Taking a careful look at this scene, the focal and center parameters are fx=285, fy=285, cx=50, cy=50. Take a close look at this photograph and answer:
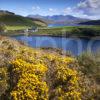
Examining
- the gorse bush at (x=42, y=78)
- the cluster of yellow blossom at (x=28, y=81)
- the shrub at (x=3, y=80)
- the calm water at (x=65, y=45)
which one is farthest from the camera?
the calm water at (x=65, y=45)

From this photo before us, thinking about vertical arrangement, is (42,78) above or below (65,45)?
above

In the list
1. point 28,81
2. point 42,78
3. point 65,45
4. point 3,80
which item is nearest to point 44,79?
point 42,78

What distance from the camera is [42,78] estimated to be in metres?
10.8

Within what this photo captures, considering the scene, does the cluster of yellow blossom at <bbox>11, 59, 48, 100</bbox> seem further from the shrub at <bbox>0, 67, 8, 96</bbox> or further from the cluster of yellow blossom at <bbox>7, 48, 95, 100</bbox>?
the shrub at <bbox>0, 67, 8, 96</bbox>

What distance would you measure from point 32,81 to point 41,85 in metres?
0.38

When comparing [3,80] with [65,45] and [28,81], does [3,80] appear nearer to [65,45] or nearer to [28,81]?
[28,81]

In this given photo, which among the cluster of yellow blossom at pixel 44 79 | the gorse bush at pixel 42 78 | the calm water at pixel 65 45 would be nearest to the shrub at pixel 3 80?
the gorse bush at pixel 42 78

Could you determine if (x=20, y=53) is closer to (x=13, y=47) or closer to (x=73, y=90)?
(x=13, y=47)

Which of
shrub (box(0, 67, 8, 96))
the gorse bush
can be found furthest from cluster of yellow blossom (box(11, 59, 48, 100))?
shrub (box(0, 67, 8, 96))

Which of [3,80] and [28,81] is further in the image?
[3,80]

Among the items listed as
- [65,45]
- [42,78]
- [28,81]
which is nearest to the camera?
[28,81]

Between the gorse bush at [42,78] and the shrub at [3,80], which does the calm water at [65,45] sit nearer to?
the gorse bush at [42,78]

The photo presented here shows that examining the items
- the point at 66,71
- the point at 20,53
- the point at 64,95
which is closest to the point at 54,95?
the point at 64,95

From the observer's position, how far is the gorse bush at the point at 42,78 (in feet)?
34.0
